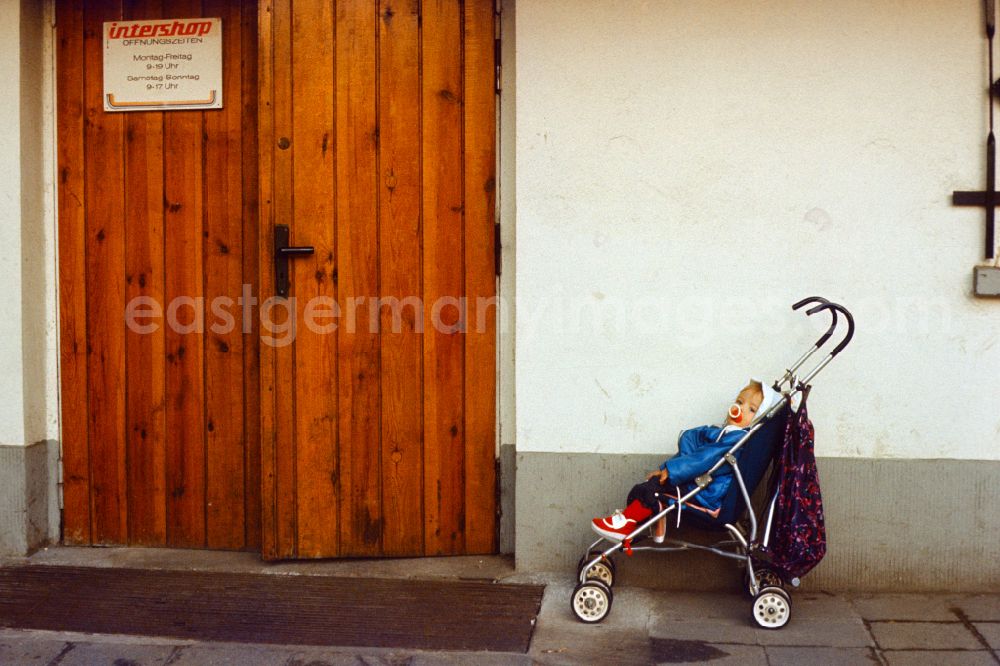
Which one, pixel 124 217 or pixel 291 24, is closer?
pixel 291 24

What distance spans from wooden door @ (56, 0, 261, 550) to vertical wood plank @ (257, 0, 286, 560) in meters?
0.20

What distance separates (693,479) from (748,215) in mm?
1201

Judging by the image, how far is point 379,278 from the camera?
4.64 metres

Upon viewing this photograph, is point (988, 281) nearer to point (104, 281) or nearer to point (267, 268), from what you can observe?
point (267, 268)

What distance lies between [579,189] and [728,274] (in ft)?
2.49

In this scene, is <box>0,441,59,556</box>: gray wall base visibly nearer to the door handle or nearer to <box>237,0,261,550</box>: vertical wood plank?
<box>237,0,261,550</box>: vertical wood plank

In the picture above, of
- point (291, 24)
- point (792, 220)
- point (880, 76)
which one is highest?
point (291, 24)

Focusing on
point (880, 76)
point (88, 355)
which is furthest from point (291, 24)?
point (880, 76)

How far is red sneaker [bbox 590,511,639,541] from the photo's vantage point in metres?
3.97

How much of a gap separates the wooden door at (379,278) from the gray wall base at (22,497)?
117 cm

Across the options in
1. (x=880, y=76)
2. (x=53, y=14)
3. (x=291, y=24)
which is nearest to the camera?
(x=880, y=76)

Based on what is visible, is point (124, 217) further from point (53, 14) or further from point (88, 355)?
point (53, 14)

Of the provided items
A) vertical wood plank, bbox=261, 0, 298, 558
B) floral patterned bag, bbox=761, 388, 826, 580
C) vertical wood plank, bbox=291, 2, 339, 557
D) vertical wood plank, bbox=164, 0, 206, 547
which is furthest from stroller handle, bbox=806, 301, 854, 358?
vertical wood plank, bbox=164, 0, 206, 547

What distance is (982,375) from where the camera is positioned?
4238mm
